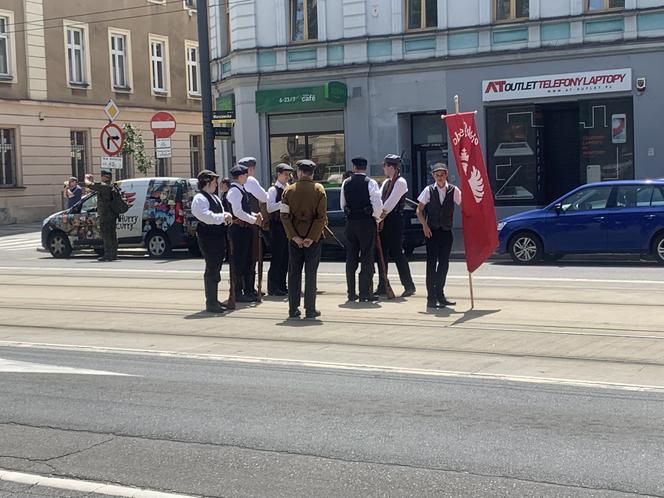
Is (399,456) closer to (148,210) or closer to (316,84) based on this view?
(148,210)

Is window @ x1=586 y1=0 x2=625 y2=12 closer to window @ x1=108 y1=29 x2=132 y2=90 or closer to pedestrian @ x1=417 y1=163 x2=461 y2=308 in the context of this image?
pedestrian @ x1=417 y1=163 x2=461 y2=308

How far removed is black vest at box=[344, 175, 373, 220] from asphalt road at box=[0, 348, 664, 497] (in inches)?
160

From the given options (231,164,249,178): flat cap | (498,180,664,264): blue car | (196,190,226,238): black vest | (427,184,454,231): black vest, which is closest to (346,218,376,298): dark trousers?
(427,184,454,231): black vest

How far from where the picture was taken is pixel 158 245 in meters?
21.0

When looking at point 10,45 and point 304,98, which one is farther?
point 10,45

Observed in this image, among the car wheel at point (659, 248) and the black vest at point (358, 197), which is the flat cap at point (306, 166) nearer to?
the black vest at point (358, 197)

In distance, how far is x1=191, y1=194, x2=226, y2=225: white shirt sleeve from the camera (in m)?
11.6

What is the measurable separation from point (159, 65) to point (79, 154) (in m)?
6.21

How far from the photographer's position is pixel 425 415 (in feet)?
22.2

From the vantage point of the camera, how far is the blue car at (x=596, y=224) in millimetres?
16500

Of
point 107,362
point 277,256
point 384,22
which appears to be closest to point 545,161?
point 384,22

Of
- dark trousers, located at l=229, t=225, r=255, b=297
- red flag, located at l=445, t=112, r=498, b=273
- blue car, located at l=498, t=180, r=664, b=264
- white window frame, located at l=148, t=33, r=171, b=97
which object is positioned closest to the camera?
red flag, located at l=445, t=112, r=498, b=273

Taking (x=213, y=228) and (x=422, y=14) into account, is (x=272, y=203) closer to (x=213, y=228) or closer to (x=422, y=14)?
(x=213, y=228)

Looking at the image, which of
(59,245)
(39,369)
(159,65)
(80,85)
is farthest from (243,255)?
(159,65)
